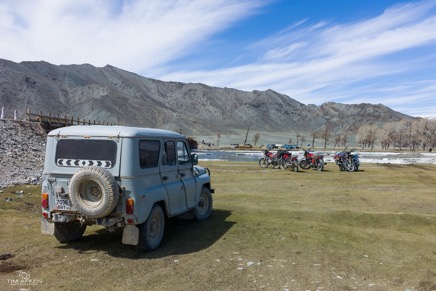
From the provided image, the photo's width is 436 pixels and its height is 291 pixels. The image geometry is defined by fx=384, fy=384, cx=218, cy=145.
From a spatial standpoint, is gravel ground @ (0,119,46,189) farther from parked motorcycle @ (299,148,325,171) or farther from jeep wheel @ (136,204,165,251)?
parked motorcycle @ (299,148,325,171)

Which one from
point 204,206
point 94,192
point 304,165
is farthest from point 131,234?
point 304,165

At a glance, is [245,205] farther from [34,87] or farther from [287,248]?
[34,87]

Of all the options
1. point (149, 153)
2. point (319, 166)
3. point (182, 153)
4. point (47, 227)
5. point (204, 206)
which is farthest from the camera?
point (319, 166)

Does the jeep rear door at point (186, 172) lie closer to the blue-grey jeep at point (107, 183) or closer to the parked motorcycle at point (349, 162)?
the blue-grey jeep at point (107, 183)

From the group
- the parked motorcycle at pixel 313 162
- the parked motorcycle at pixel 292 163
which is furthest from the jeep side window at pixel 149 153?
the parked motorcycle at pixel 313 162

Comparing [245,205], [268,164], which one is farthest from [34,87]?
[245,205]

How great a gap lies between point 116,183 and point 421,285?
5356 mm

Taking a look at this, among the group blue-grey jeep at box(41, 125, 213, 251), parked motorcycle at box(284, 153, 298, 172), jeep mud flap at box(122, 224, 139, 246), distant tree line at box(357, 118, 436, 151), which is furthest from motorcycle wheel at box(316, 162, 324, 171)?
distant tree line at box(357, 118, 436, 151)

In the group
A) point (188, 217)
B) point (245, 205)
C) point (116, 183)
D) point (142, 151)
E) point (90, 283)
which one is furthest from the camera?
point (245, 205)

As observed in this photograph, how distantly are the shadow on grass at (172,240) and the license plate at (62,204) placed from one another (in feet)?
3.08

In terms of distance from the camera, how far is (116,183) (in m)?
6.91

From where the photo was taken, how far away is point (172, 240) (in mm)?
8406

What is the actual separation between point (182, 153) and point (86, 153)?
2.42 metres

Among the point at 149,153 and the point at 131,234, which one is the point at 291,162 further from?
the point at 131,234
